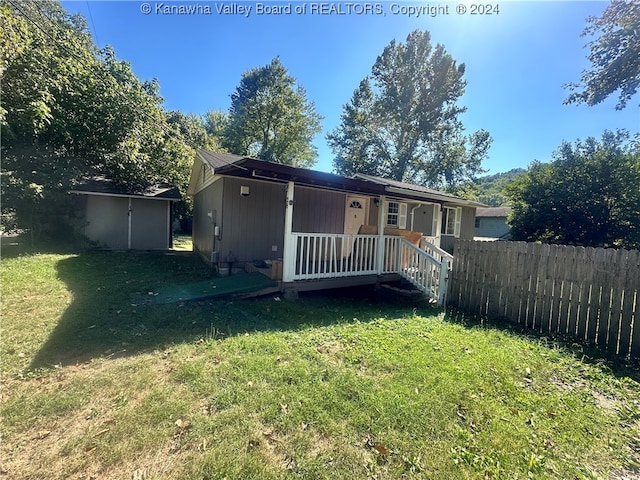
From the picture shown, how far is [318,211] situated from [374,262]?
2.49 meters

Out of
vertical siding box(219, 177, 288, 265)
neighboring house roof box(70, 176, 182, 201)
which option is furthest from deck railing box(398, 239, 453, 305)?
neighboring house roof box(70, 176, 182, 201)

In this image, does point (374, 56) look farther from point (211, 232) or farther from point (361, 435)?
point (361, 435)

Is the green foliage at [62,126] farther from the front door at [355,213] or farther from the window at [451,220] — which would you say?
the window at [451,220]

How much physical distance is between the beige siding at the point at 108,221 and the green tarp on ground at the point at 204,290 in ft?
25.9

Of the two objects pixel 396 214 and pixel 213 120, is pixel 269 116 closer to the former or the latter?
pixel 213 120

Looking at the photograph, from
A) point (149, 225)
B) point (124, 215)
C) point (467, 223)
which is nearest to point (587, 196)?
point (467, 223)

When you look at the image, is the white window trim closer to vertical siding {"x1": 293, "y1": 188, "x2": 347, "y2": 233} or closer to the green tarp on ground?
vertical siding {"x1": 293, "y1": 188, "x2": 347, "y2": 233}

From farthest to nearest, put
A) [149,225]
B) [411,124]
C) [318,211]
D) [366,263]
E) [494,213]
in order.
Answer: [494,213], [411,124], [149,225], [318,211], [366,263]

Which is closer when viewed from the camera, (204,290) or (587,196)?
A: (204,290)

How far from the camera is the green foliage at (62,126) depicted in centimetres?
997

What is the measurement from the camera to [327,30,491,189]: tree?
2414 cm

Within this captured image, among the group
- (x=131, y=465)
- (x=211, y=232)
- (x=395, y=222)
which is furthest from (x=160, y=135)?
(x=131, y=465)

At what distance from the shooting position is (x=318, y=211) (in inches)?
353

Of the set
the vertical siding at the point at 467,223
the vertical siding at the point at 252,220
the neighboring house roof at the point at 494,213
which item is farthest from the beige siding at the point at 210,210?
the neighboring house roof at the point at 494,213
